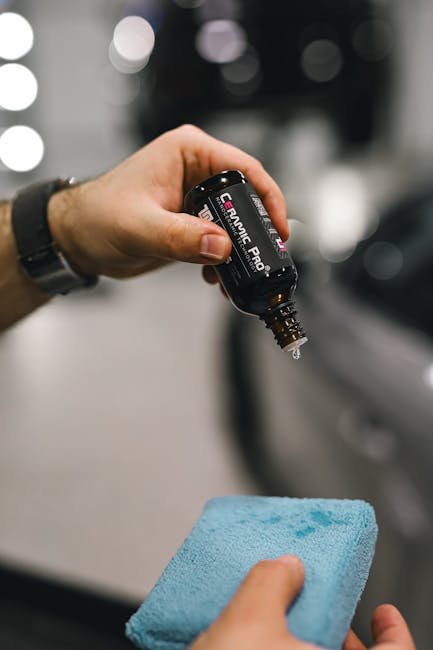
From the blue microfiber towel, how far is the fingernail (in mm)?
330

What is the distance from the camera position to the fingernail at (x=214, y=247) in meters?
0.88

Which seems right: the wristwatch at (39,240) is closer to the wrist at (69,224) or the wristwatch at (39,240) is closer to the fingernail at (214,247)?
the wrist at (69,224)

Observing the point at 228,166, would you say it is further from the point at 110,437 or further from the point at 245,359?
the point at 110,437

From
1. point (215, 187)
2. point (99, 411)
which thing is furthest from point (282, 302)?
point (99, 411)

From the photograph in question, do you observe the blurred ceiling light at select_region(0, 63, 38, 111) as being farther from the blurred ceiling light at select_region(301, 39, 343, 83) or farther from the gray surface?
the gray surface

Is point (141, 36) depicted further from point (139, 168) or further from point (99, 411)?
point (139, 168)

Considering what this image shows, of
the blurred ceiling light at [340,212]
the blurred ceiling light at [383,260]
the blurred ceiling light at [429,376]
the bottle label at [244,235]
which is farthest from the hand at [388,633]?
the blurred ceiling light at [340,212]

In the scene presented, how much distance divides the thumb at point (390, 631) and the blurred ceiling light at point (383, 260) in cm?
136

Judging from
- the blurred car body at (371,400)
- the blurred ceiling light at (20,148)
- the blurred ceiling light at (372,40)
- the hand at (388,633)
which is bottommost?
the blurred car body at (371,400)

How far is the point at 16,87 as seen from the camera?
791 centimetres

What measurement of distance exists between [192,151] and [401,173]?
280 centimetres

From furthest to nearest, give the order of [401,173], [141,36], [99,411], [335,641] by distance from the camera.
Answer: [141,36] < [401,173] < [99,411] < [335,641]

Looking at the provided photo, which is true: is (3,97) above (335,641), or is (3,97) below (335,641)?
above

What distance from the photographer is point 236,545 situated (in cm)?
79
